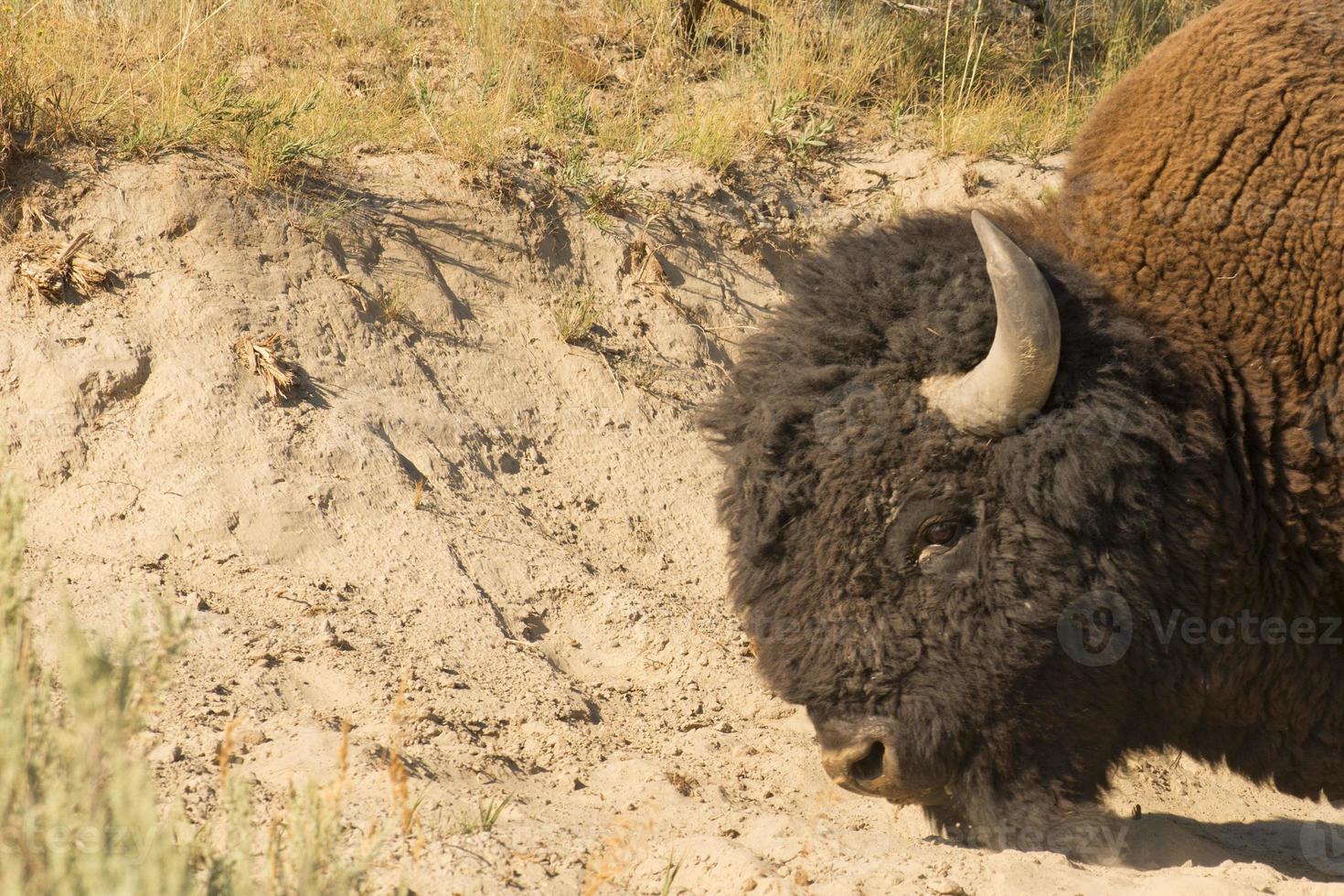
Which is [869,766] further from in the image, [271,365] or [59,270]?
[59,270]

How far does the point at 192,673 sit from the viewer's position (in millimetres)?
4172

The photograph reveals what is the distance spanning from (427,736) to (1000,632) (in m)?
1.91

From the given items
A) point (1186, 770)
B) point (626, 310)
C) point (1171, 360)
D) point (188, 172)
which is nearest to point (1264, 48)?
point (1171, 360)

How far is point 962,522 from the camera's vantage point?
148 inches

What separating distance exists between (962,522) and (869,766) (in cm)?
80

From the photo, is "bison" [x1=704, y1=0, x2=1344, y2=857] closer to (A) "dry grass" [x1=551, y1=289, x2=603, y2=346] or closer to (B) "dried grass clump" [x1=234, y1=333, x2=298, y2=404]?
(B) "dried grass clump" [x1=234, y1=333, x2=298, y2=404]

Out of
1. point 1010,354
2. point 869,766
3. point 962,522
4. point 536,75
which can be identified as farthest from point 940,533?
point 536,75

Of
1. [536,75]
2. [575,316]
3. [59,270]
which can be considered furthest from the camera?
[536,75]

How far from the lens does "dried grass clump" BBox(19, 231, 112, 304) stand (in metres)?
5.36

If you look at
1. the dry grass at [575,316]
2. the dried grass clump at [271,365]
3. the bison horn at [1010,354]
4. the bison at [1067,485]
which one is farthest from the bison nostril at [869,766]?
the dry grass at [575,316]

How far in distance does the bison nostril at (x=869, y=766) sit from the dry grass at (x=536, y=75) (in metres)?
4.09

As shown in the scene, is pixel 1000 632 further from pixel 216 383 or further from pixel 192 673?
pixel 216 383

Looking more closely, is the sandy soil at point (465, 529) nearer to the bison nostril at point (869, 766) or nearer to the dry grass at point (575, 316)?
the dry grass at point (575, 316)

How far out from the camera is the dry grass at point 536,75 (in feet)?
20.0
